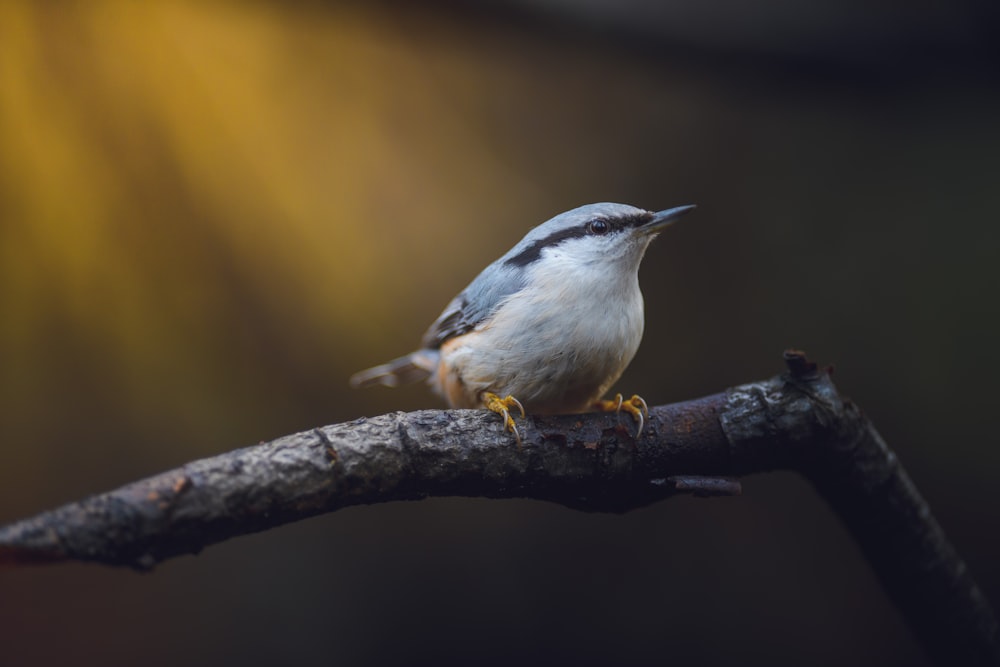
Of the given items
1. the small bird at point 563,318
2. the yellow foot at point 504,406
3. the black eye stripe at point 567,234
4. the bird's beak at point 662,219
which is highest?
the black eye stripe at point 567,234

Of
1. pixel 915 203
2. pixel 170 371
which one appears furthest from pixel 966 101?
pixel 170 371

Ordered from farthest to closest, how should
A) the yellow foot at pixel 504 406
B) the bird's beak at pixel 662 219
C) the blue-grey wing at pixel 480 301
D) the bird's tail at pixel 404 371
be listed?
the bird's tail at pixel 404 371
the blue-grey wing at pixel 480 301
the bird's beak at pixel 662 219
the yellow foot at pixel 504 406

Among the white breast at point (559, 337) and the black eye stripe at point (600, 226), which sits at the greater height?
the black eye stripe at point (600, 226)

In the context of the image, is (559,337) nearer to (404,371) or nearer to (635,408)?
(635,408)

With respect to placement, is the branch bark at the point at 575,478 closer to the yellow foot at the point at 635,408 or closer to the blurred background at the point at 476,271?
the yellow foot at the point at 635,408

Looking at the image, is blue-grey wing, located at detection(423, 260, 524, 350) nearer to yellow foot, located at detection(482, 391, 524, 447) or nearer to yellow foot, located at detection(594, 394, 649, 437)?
yellow foot, located at detection(482, 391, 524, 447)

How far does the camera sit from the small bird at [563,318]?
5.08 feet

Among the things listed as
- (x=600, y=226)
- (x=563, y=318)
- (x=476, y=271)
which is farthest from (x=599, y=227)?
(x=476, y=271)

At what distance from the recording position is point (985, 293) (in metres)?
2.67

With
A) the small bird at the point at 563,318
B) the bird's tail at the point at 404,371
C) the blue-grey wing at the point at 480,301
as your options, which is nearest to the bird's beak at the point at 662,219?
the small bird at the point at 563,318

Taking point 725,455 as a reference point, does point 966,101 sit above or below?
above

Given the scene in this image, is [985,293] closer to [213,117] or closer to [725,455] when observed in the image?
[725,455]

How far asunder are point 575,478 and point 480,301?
569mm

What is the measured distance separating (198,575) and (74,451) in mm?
627
